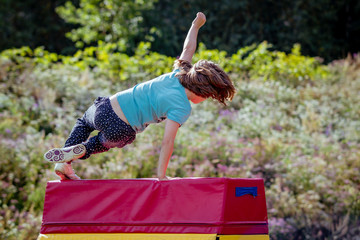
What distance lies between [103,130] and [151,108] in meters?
0.38

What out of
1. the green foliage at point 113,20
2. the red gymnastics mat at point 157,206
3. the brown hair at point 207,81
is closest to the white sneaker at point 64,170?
the red gymnastics mat at point 157,206

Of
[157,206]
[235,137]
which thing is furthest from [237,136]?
[157,206]

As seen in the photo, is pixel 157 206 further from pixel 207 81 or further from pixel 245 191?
pixel 207 81

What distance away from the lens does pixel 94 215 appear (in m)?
2.95

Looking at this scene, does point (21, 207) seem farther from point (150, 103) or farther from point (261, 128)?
point (261, 128)

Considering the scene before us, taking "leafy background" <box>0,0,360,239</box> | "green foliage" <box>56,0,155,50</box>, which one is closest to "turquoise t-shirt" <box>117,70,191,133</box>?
"leafy background" <box>0,0,360,239</box>

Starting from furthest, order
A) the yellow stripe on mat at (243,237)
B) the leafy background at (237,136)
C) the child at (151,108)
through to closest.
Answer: the leafy background at (237,136)
the child at (151,108)
the yellow stripe on mat at (243,237)

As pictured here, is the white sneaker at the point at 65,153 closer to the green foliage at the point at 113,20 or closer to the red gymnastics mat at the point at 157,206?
the red gymnastics mat at the point at 157,206

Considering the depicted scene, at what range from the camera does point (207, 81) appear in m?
3.11

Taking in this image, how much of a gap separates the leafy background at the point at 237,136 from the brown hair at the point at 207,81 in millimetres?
564

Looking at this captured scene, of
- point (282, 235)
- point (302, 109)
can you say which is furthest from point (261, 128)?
point (282, 235)

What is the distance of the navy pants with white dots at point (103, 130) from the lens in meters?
3.23

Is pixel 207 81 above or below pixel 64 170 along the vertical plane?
above

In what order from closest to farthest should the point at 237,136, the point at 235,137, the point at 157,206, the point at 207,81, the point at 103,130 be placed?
the point at 157,206, the point at 207,81, the point at 103,130, the point at 235,137, the point at 237,136
